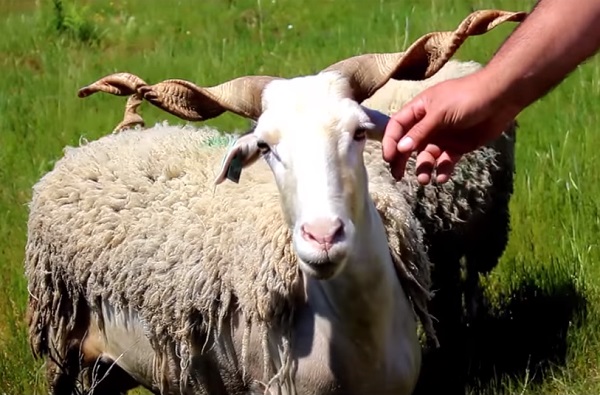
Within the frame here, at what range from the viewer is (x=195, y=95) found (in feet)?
10.6

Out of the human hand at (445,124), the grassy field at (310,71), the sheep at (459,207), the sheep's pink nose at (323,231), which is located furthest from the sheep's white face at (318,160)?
the grassy field at (310,71)

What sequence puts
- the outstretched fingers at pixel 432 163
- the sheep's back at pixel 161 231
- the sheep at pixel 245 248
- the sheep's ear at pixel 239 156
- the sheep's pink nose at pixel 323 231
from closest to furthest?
the outstretched fingers at pixel 432 163
the sheep's pink nose at pixel 323 231
the sheep at pixel 245 248
the sheep's ear at pixel 239 156
the sheep's back at pixel 161 231

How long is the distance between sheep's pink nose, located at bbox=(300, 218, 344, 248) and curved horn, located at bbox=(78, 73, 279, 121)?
0.59 metres

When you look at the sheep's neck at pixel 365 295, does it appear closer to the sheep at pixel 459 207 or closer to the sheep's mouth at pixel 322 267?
the sheep's mouth at pixel 322 267

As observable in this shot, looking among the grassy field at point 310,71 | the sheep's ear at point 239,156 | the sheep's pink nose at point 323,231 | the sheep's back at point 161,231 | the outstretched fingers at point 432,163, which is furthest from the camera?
the grassy field at point 310,71

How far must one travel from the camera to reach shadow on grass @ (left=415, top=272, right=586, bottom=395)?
4.04 m

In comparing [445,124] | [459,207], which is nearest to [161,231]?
[459,207]

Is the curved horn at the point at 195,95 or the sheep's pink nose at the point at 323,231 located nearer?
the sheep's pink nose at the point at 323,231

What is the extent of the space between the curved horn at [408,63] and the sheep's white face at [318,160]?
9cm

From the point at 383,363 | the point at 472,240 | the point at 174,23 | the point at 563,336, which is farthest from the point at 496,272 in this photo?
the point at 174,23

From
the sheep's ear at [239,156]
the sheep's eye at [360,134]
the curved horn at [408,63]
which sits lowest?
the sheep's ear at [239,156]

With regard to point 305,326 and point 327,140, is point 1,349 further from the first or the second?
point 327,140

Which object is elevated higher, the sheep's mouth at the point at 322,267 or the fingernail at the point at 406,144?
the fingernail at the point at 406,144

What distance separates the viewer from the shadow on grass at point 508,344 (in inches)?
159
